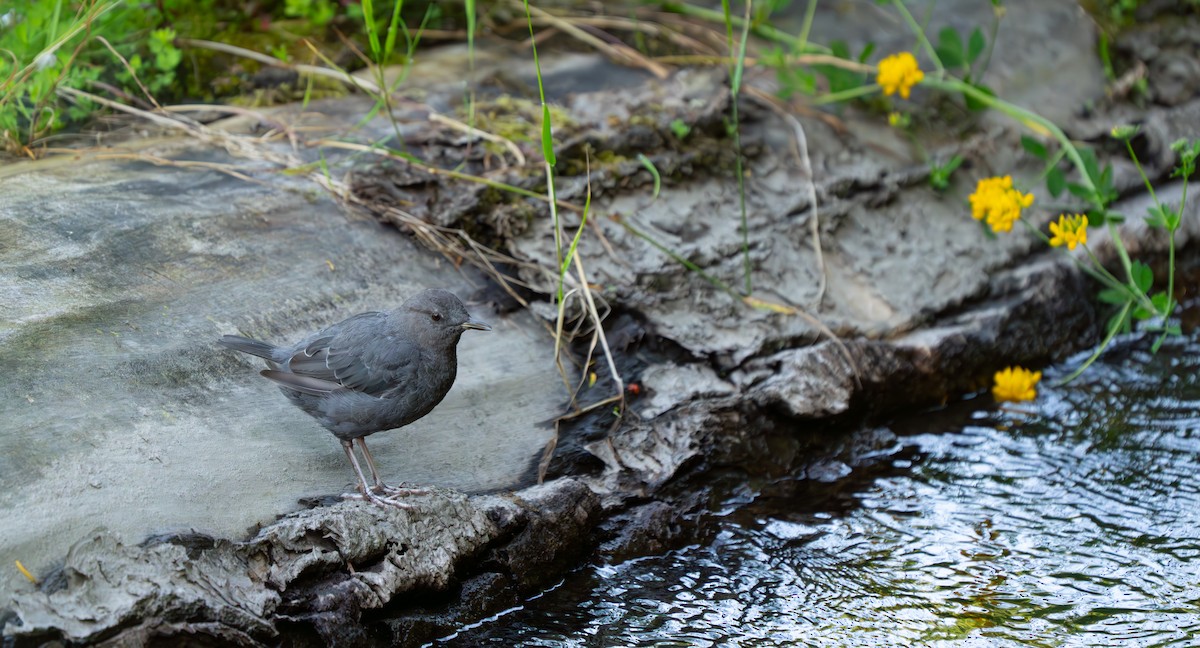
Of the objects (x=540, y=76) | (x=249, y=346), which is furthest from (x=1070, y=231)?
(x=249, y=346)

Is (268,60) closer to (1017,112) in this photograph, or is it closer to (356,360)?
(356,360)

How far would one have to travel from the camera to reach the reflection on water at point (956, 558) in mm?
2980

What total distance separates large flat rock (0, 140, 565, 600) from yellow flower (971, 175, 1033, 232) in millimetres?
1952

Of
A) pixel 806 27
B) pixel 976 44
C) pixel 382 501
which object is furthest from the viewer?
pixel 806 27

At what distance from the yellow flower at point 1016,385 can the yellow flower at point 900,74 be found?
135 centimetres

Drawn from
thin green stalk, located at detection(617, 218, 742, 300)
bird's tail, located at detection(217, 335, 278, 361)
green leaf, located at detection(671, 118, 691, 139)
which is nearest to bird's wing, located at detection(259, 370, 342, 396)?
bird's tail, located at detection(217, 335, 278, 361)

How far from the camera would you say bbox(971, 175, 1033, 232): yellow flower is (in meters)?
4.15

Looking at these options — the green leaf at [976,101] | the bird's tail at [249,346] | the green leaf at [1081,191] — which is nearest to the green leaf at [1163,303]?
the green leaf at [1081,191]

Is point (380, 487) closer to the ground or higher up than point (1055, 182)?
closer to the ground

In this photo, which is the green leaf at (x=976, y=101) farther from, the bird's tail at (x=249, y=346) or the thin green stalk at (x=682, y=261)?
the bird's tail at (x=249, y=346)

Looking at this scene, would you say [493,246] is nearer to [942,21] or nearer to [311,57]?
[311,57]

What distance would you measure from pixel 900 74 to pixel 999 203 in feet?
2.66

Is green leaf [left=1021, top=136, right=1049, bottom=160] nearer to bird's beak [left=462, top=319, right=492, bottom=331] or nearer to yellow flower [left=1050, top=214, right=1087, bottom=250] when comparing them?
yellow flower [left=1050, top=214, right=1087, bottom=250]

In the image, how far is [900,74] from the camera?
458 centimetres
